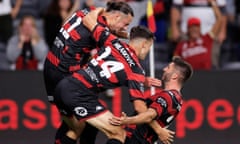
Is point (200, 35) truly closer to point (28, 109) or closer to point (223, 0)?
point (223, 0)

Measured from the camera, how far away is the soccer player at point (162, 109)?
10.6 metres

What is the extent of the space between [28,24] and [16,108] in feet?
4.49

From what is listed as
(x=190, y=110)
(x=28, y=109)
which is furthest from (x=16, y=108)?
(x=190, y=110)

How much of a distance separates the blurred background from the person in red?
0.04 metres

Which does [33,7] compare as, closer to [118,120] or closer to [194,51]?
[194,51]

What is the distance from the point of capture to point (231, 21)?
53.2 feet

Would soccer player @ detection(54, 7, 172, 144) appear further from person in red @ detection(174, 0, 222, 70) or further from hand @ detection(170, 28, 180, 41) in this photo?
hand @ detection(170, 28, 180, 41)

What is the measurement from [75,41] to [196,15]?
14.8 feet

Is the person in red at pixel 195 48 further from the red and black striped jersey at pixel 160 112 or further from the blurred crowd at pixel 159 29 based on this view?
the red and black striped jersey at pixel 160 112

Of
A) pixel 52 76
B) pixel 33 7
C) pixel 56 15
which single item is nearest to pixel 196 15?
pixel 56 15

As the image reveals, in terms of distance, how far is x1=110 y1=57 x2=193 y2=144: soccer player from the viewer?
10570 mm

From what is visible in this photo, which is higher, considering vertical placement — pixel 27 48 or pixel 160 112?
pixel 160 112

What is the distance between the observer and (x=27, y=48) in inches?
594

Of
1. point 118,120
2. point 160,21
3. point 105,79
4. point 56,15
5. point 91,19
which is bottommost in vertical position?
point 160,21
